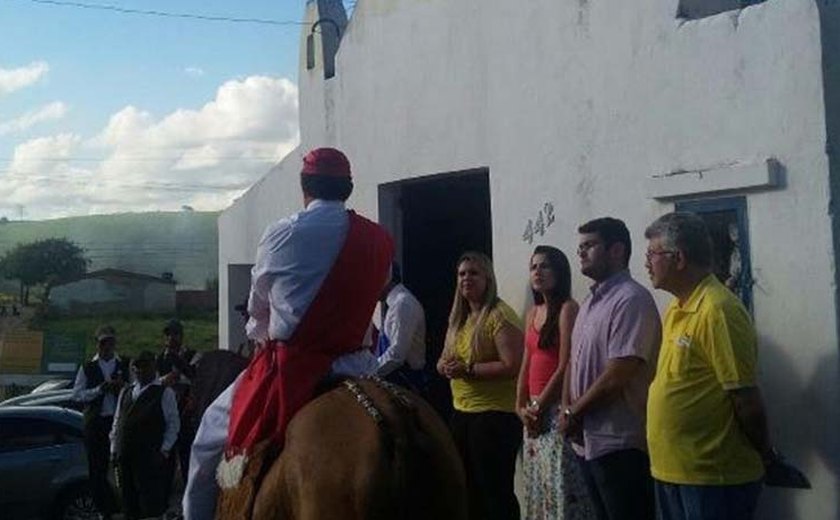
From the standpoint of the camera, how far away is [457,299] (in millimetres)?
7645

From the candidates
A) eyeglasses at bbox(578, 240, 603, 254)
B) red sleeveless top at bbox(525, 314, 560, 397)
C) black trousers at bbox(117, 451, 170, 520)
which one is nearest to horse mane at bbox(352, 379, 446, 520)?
eyeglasses at bbox(578, 240, 603, 254)

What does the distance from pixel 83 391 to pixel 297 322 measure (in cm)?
827

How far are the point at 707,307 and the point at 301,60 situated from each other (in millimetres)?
6316

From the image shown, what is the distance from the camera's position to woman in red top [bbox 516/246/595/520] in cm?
661

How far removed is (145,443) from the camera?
11141 millimetres

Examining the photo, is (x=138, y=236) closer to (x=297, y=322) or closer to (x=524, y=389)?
(x=524, y=389)

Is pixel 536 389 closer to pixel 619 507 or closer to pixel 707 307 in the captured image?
pixel 619 507

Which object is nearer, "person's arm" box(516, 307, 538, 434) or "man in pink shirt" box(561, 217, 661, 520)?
"man in pink shirt" box(561, 217, 661, 520)

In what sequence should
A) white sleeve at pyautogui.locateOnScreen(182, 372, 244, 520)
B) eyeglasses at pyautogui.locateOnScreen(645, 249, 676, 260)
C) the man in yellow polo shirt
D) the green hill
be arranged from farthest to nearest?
the green hill, eyeglasses at pyautogui.locateOnScreen(645, 249, 676, 260), the man in yellow polo shirt, white sleeve at pyautogui.locateOnScreen(182, 372, 244, 520)

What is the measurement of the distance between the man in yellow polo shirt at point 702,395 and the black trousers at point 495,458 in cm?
191

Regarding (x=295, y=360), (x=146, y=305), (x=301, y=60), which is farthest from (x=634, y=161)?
(x=146, y=305)

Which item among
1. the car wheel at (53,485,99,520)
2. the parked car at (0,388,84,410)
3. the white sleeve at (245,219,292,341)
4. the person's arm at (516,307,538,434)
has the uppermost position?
the white sleeve at (245,219,292,341)

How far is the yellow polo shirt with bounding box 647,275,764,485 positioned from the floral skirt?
3.99 ft

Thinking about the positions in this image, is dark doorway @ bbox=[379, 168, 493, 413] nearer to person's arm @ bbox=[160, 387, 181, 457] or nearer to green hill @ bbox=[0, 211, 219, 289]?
person's arm @ bbox=[160, 387, 181, 457]
